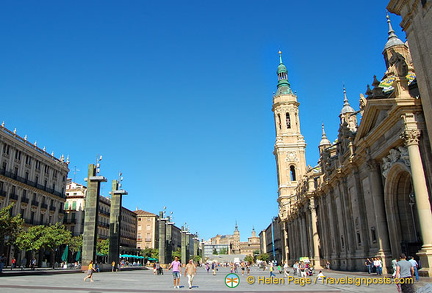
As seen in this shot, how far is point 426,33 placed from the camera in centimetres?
2122

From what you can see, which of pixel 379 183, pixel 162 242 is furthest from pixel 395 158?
pixel 162 242

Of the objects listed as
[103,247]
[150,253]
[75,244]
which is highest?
[75,244]

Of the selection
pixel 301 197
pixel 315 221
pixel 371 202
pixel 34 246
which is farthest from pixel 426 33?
pixel 34 246

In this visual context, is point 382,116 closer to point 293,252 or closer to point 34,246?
point 34,246

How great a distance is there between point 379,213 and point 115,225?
101 feet

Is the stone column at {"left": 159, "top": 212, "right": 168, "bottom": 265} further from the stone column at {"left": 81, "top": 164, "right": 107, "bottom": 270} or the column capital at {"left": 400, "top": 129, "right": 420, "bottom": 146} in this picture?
the column capital at {"left": 400, "top": 129, "right": 420, "bottom": 146}

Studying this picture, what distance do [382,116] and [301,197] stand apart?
30.2m

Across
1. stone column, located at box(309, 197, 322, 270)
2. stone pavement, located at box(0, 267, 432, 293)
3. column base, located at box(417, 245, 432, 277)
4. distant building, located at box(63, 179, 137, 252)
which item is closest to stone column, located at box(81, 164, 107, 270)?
stone pavement, located at box(0, 267, 432, 293)

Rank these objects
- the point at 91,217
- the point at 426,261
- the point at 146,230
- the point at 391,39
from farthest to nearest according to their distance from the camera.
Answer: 1. the point at 146,230
2. the point at 391,39
3. the point at 91,217
4. the point at 426,261

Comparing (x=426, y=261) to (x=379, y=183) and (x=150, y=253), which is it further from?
(x=150, y=253)

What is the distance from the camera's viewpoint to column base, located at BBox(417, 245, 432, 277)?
766 inches

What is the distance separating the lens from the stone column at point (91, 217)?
1491 inches

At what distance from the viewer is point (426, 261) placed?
66.1 ft

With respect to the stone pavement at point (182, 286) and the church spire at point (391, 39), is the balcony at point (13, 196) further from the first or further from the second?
the church spire at point (391, 39)
